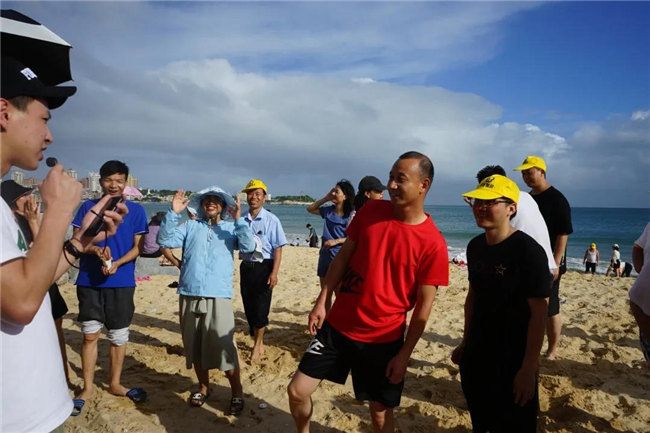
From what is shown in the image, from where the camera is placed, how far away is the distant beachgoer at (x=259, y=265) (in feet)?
16.9

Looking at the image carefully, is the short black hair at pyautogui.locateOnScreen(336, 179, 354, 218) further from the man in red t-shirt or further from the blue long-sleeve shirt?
the man in red t-shirt

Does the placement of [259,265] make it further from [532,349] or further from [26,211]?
[532,349]

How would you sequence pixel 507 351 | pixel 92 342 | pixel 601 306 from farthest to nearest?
pixel 601 306 → pixel 92 342 → pixel 507 351

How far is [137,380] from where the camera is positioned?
448 centimetres

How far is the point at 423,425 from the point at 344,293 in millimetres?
1684

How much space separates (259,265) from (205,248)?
57.4 inches

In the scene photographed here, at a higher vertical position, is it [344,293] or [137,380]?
[344,293]

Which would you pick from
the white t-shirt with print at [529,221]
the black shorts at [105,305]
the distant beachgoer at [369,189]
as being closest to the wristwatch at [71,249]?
the black shorts at [105,305]

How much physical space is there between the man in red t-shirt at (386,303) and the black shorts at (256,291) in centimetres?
244

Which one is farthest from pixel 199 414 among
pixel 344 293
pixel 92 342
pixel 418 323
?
pixel 418 323

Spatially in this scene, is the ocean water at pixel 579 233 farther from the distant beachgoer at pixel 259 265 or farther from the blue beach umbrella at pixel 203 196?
the blue beach umbrella at pixel 203 196

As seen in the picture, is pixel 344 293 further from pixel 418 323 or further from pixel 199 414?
pixel 199 414

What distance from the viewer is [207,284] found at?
3.77 m

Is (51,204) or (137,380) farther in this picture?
(137,380)
